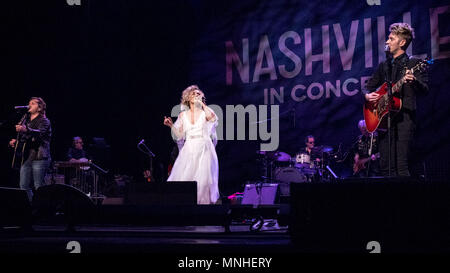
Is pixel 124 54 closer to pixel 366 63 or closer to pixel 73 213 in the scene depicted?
pixel 366 63

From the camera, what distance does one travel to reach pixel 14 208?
423cm

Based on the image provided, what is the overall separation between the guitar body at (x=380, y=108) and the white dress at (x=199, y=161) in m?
2.60

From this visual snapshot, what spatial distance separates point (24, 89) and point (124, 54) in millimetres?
2683

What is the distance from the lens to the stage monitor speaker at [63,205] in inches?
178

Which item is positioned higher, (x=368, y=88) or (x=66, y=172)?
(x=368, y=88)

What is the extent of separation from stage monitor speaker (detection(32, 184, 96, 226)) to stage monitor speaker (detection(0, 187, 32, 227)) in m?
0.30

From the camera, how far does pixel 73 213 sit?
4555mm

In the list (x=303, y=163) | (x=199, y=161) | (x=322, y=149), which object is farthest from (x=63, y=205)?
(x=322, y=149)

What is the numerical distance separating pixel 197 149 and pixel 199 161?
0.58 ft

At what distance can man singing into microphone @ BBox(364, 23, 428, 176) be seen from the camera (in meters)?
4.64

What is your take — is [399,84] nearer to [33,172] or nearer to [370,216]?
[370,216]

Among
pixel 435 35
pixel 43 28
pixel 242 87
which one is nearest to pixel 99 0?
→ pixel 43 28


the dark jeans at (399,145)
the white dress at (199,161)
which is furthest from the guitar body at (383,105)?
the white dress at (199,161)
